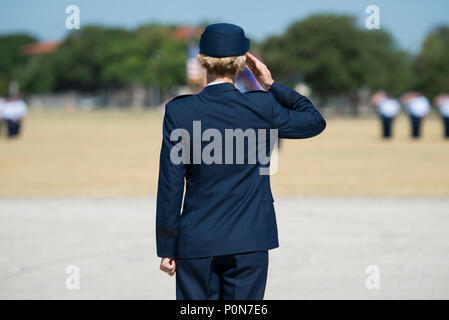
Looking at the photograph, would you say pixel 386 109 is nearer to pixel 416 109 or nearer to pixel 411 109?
pixel 411 109

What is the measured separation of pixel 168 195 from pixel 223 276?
0.46 metres

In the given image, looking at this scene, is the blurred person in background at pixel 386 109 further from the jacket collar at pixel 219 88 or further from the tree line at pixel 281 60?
the tree line at pixel 281 60

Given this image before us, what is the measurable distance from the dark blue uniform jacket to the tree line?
191 feet

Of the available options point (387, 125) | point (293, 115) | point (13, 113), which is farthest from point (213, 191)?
point (13, 113)

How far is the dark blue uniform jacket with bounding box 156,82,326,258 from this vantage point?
291 cm

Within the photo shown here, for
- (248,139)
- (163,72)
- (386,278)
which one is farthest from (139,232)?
(163,72)

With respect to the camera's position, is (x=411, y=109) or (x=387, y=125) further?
(x=387, y=125)

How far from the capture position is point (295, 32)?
67250mm

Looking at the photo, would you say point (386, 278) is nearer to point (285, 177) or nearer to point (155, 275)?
point (155, 275)

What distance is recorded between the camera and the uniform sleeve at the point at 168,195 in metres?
2.91

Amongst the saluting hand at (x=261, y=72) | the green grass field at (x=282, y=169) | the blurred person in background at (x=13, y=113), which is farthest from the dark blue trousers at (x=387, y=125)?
the saluting hand at (x=261, y=72)

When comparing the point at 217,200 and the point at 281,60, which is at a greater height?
the point at 281,60

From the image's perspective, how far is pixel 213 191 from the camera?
2943mm

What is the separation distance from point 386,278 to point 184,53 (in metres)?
96.2
